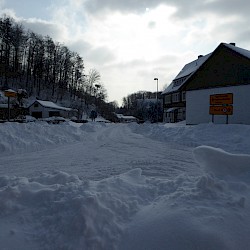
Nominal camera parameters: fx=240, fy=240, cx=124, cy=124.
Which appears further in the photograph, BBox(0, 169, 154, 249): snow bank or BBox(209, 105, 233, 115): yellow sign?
BBox(209, 105, 233, 115): yellow sign

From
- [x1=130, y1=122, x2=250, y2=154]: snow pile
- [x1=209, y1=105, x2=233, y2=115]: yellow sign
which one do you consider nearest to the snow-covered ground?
[x1=130, y1=122, x2=250, y2=154]: snow pile

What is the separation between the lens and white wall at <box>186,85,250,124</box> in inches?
815

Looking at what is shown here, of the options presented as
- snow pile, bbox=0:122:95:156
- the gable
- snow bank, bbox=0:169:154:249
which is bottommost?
snow bank, bbox=0:169:154:249

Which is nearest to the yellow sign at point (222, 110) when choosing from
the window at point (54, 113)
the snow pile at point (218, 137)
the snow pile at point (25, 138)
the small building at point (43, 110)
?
the snow pile at point (218, 137)

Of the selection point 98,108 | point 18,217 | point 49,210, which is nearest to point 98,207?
point 49,210

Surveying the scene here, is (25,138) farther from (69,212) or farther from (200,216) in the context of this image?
(200,216)

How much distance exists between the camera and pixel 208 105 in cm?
2330

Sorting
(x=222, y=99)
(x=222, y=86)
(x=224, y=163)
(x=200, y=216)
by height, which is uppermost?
(x=222, y=86)

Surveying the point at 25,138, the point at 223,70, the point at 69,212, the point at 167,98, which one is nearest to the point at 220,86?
the point at 223,70

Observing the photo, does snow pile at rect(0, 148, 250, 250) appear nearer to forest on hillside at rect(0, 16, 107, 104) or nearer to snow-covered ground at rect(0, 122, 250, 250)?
snow-covered ground at rect(0, 122, 250, 250)

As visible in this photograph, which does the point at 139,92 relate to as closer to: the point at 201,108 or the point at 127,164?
the point at 201,108

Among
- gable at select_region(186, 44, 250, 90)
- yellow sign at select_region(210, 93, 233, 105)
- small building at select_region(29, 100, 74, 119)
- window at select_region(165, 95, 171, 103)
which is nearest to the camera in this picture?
yellow sign at select_region(210, 93, 233, 105)

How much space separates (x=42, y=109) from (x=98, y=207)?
178 feet

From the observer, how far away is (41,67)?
66.1 meters
